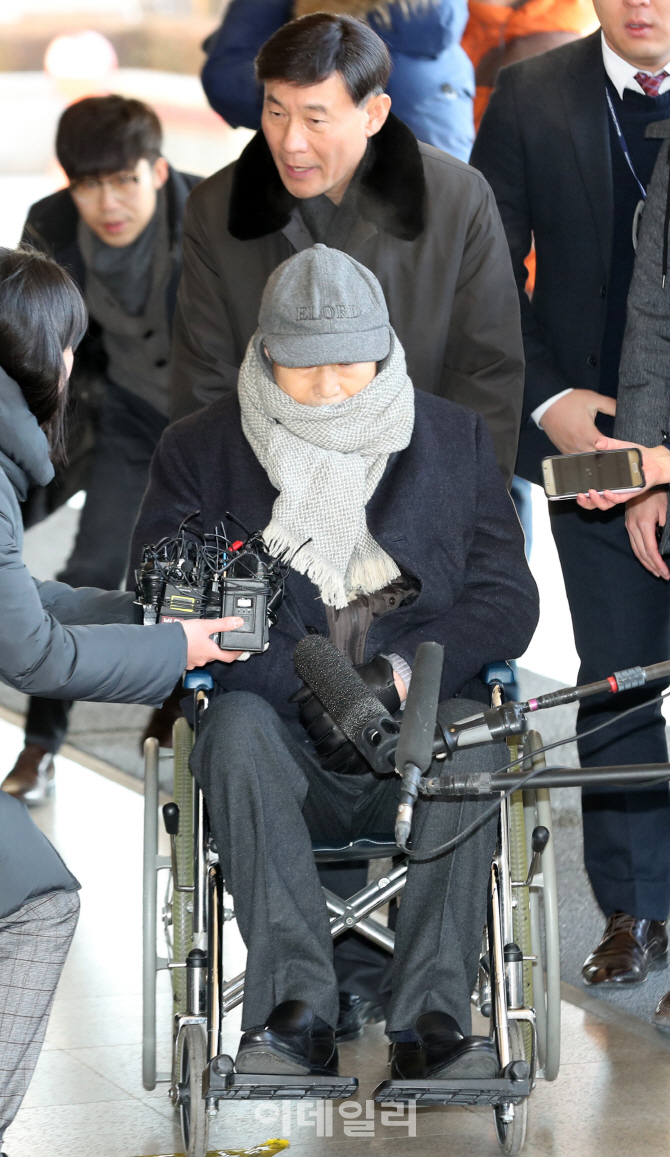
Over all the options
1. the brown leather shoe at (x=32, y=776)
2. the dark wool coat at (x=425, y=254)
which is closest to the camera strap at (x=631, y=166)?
the dark wool coat at (x=425, y=254)

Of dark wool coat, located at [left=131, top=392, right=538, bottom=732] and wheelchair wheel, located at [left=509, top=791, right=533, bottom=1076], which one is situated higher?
dark wool coat, located at [left=131, top=392, right=538, bottom=732]

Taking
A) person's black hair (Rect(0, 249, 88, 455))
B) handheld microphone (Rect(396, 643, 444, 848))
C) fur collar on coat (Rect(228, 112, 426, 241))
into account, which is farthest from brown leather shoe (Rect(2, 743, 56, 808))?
handheld microphone (Rect(396, 643, 444, 848))

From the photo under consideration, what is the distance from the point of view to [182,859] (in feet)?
7.37

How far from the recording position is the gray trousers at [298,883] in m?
2.06

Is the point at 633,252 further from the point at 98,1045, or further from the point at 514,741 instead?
the point at 98,1045

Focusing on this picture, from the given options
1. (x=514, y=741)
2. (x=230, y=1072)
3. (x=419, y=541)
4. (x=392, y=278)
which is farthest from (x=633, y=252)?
(x=230, y=1072)

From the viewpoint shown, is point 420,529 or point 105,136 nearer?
point 420,529

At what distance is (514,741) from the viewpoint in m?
2.32

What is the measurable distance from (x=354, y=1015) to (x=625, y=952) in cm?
55

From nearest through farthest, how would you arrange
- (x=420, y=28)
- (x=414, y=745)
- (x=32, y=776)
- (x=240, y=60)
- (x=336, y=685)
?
(x=414, y=745)
(x=336, y=685)
(x=420, y=28)
(x=240, y=60)
(x=32, y=776)

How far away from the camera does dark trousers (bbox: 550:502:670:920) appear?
9.42 feet

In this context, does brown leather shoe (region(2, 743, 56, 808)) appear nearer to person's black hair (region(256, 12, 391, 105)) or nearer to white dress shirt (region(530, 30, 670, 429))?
person's black hair (region(256, 12, 391, 105))

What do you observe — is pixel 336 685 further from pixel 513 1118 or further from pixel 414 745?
pixel 513 1118

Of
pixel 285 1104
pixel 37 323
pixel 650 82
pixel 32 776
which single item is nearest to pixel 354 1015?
pixel 285 1104
